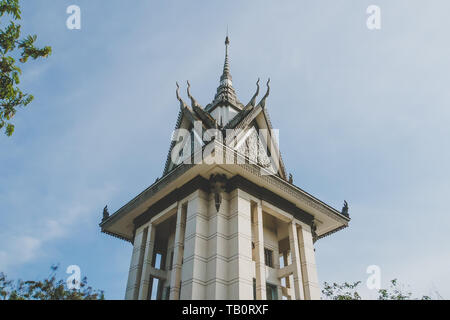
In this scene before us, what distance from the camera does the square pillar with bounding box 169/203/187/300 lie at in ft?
43.9

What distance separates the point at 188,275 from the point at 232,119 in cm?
955

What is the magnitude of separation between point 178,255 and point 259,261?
2.88 meters

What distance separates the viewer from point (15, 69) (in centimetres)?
985

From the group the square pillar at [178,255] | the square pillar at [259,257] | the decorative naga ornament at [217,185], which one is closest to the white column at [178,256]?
the square pillar at [178,255]

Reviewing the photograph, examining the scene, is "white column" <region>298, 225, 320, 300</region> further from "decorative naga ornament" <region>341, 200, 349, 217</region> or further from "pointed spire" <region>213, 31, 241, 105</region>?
"pointed spire" <region>213, 31, 241, 105</region>

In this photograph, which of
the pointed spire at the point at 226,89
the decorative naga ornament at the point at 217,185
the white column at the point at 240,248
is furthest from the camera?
the pointed spire at the point at 226,89

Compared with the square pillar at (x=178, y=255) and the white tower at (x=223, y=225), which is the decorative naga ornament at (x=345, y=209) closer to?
the white tower at (x=223, y=225)

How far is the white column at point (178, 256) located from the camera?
13.4m

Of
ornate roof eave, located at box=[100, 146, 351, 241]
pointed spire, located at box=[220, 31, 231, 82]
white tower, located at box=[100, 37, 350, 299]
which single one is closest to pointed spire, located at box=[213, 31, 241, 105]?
pointed spire, located at box=[220, 31, 231, 82]

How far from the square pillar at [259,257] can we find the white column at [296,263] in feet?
5.18

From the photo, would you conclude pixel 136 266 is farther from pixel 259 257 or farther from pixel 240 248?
pixel 259 257

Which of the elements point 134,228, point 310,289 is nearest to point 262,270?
point 310,289

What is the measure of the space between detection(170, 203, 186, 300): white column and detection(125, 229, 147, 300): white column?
2386 mm
